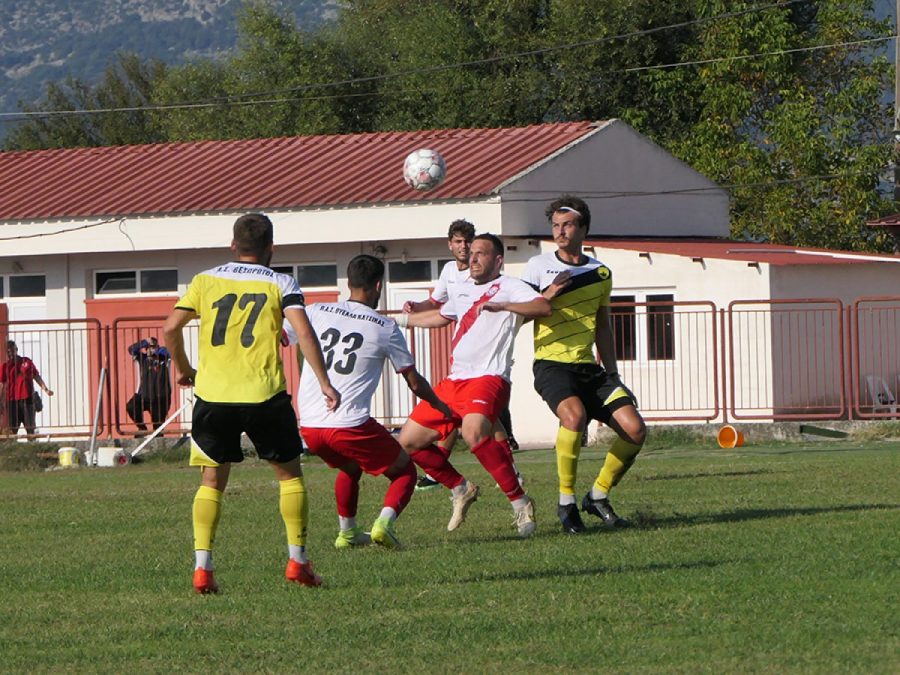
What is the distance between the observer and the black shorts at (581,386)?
10.5 m

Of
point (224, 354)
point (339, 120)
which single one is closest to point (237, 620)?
point (224, 354)

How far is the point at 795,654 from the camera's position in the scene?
6266 mm

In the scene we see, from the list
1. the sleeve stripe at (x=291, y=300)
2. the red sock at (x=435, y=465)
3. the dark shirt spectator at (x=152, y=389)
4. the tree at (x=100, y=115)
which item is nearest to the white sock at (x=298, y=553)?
the sleeve stripe at (x=291, y=300)

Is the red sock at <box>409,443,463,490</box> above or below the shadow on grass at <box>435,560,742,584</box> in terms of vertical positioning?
above

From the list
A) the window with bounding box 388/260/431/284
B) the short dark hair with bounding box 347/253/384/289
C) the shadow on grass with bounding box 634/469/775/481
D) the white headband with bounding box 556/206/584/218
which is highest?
the window with bounding box 388/260/431/284

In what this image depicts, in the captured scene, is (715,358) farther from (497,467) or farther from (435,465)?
(497,467)

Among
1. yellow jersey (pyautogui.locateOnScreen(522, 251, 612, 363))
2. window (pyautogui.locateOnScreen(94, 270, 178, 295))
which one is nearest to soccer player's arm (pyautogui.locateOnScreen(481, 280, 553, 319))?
yellow jersey (pyautogui.locateOnScreen(522, 251, 612, 363))

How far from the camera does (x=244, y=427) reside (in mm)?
8133

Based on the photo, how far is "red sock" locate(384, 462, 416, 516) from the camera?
982 centimetres

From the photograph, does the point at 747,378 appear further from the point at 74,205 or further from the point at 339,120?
the point at 339,120

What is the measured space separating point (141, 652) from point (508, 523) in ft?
14.8

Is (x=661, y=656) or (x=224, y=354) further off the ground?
(x=224, y=354)

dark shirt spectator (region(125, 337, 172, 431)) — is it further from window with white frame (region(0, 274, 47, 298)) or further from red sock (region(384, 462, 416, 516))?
red sock (region(384, 462, 416, 516))

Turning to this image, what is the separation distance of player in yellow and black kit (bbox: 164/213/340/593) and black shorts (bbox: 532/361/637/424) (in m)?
2.48
